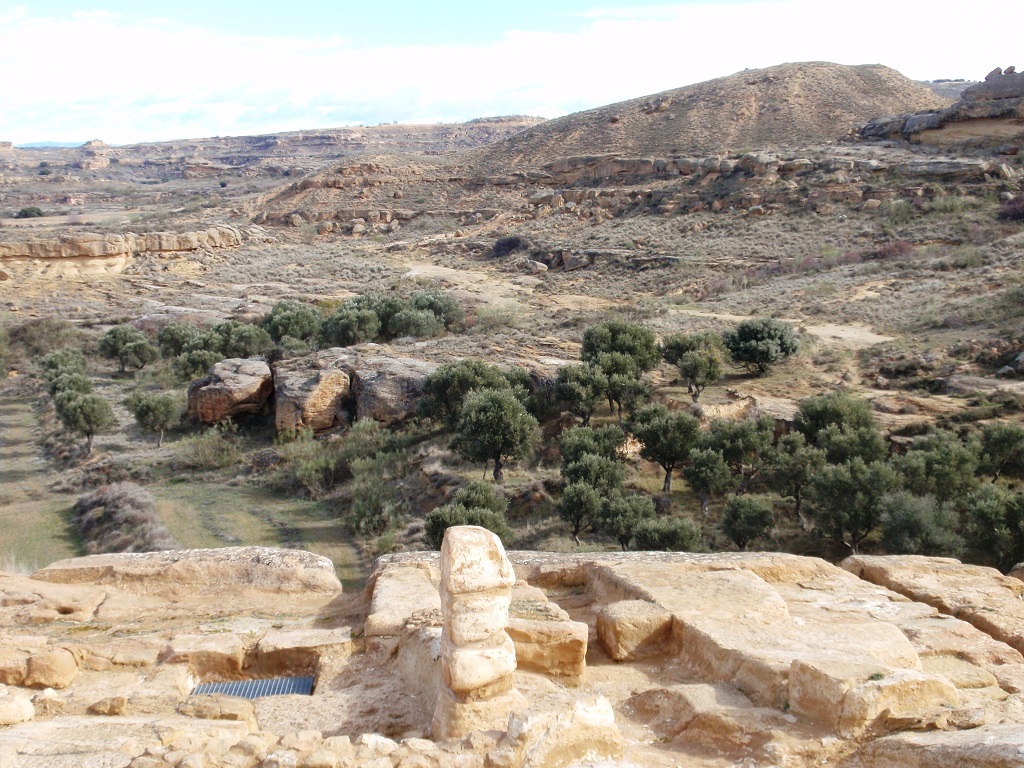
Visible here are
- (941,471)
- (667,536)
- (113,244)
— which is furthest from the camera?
(113,244)

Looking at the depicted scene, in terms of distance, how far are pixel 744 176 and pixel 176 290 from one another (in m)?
32.8

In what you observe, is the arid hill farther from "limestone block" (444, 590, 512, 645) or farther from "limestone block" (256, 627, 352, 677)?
"limestone block" (444, 590, 512, 645)

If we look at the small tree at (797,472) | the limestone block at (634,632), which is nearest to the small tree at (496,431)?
the small tree at (797,472)

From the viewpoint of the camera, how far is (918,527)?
12.4 meters

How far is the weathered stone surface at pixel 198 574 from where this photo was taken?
26.2 ft

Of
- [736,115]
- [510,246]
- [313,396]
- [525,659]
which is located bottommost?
[313,396]

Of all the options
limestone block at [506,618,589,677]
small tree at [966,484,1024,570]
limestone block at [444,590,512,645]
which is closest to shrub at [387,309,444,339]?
small tree at [966,484,1024,570]

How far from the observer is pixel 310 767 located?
4270 mm

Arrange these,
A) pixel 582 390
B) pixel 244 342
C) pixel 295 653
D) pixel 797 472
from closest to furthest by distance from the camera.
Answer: pixel 295 653, pixel 797 472, pixel 582 390, pixel 244 342

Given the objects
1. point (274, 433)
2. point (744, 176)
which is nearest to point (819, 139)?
point (744, 176)

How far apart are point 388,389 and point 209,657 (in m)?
15.5

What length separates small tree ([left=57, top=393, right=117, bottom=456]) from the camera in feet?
69.4

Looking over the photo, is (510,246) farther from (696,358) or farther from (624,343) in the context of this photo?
(696,358)

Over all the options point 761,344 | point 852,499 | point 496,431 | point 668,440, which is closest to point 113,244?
point 496,431
